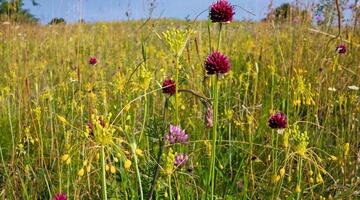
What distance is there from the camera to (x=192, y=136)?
194cm

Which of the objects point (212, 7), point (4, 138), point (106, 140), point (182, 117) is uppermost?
point (212, 7)

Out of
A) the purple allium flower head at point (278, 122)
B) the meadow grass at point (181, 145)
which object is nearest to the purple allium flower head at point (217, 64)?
the meadow grass at point (181, 145)

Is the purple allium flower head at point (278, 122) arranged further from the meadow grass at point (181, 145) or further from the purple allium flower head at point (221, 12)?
the purple allium flower head at point (221, 12)

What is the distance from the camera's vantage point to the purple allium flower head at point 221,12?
1.01 meters

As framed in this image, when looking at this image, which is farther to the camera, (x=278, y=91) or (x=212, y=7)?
(x=278, y=91)

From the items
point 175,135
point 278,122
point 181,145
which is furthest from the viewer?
point 181,145

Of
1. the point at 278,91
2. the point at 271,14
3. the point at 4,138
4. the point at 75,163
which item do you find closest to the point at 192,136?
the point at 75,163

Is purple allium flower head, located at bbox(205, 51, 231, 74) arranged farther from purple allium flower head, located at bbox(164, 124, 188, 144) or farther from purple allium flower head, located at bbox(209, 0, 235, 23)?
purple allium flower head, located at bbox(164, 124, 188, 144)

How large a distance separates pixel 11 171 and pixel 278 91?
1.42m

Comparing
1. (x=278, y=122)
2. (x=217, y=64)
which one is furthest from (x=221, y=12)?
(x=278, y=122)

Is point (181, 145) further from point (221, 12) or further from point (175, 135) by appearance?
point (221, 12)

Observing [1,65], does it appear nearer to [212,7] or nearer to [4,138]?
[4,138]

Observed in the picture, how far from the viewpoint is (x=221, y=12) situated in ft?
3.34

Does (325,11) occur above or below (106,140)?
above
